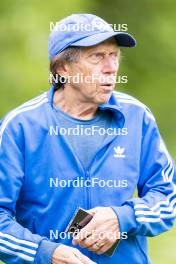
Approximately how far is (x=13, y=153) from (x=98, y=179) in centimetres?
37

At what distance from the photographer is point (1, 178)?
539cm

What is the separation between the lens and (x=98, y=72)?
215 inches

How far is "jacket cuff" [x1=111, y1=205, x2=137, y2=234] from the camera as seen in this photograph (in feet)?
17.7

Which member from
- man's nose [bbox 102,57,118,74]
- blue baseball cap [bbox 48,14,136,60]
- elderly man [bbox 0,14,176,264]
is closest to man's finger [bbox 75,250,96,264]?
elderly man [bbox 0,14,176,264]

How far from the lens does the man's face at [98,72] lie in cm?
544

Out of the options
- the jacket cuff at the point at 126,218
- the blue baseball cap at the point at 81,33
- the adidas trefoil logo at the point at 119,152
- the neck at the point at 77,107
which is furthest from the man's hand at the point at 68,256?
the blue baseball cap at the point at 81,33

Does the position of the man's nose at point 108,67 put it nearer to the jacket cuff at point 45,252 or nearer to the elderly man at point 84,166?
the elderly man at point 84,166

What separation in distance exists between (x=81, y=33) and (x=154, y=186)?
716 millimetres

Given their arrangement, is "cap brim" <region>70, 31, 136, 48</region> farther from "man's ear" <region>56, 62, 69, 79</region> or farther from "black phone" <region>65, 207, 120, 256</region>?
"black phone" <region>65, 207, 120, 256</region>

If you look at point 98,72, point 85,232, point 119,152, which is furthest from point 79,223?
point 98,72

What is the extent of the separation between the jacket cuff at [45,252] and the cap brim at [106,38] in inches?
32.8

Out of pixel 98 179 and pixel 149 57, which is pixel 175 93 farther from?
pixel 98 179

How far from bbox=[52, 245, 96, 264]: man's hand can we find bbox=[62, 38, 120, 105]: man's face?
2.06 ft

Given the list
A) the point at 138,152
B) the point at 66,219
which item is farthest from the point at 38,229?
the point at 138,152
